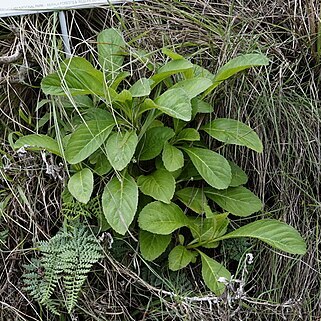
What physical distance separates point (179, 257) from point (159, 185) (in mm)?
169

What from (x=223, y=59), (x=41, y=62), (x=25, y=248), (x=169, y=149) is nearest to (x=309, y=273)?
(x=169, y=149)

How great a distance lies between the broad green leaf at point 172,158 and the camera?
49.7 inches

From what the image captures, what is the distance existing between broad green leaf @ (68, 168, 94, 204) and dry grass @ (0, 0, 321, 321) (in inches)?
4.9

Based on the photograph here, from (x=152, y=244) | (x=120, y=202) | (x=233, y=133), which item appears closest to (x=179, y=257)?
(x=152, y=244)

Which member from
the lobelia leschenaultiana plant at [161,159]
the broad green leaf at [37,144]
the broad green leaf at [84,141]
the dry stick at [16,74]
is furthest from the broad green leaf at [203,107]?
the dry stick at [16,74]

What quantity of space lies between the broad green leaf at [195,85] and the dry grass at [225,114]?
14 centimetres

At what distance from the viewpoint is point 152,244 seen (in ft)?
4.24

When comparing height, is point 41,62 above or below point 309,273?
above

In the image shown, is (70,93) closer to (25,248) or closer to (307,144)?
(25,248)

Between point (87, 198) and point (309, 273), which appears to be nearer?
point (87, 198)

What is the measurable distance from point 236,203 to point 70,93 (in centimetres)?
45

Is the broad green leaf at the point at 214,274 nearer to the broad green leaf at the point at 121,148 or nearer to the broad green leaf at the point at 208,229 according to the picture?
the broad green leaf at the point at 208,229

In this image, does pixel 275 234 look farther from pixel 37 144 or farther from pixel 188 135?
pixel 37 144

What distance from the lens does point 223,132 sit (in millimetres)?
1351
